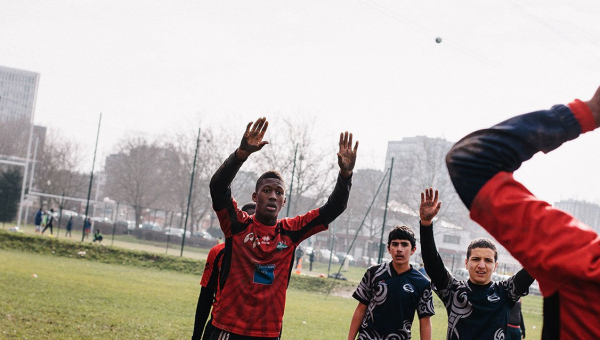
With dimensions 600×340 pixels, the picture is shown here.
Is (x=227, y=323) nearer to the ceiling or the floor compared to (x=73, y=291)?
nearer to the ceiling

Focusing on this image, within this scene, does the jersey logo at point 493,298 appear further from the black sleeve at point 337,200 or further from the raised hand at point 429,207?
the raised hand at point 429,207

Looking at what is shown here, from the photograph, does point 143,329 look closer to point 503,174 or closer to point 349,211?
point 503,174

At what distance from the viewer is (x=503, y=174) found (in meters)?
1.37

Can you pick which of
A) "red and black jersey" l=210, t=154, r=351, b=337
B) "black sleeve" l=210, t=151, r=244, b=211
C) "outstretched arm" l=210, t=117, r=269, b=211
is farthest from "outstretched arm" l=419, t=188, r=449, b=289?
"black sleeve" l=210, t=151, r=244, b=211

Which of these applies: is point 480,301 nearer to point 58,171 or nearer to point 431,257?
point 431,257

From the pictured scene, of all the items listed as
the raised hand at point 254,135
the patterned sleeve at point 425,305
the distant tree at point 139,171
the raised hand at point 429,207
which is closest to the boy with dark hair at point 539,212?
the raised hand at point 429,207

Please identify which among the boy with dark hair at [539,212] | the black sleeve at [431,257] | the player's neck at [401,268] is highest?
the boy with dark hair at [539,212]

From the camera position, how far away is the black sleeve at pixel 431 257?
353 centimetres

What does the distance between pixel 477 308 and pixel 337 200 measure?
4.45 ft

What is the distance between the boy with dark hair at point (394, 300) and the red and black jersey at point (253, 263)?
120 centimetres

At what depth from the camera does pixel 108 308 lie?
13109mm

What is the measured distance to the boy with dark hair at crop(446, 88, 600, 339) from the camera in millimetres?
1295

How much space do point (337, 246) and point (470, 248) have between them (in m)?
41.4

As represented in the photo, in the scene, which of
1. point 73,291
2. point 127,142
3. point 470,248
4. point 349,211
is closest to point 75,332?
point 73,291
